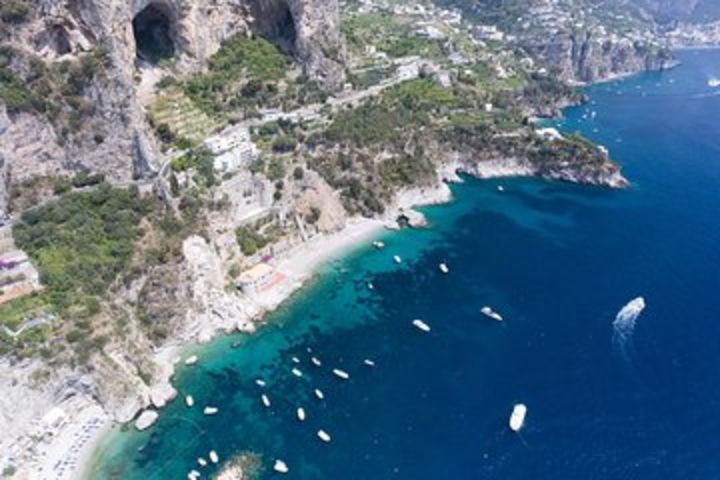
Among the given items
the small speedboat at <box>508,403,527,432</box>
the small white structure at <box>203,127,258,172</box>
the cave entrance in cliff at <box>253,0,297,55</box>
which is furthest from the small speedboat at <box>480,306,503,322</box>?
the cave entrance in cliff at <box>253,0,297,55</box>

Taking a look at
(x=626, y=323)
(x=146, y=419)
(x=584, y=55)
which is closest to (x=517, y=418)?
(x=626, y=323)

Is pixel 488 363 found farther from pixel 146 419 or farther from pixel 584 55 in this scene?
pixel 584 55

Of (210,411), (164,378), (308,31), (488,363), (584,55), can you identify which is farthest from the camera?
(584,55)

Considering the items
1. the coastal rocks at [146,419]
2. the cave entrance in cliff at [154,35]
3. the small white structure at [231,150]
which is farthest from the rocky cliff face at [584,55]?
the coastal rocks at [146,419]

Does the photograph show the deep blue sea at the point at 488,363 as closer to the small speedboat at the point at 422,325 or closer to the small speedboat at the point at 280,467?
the small speedboat at the point at 280,467

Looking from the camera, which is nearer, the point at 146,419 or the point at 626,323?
the point at 146,419

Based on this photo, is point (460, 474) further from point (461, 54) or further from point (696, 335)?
point (461, 54)

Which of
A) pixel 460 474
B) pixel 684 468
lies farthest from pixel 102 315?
pixel 684 468
